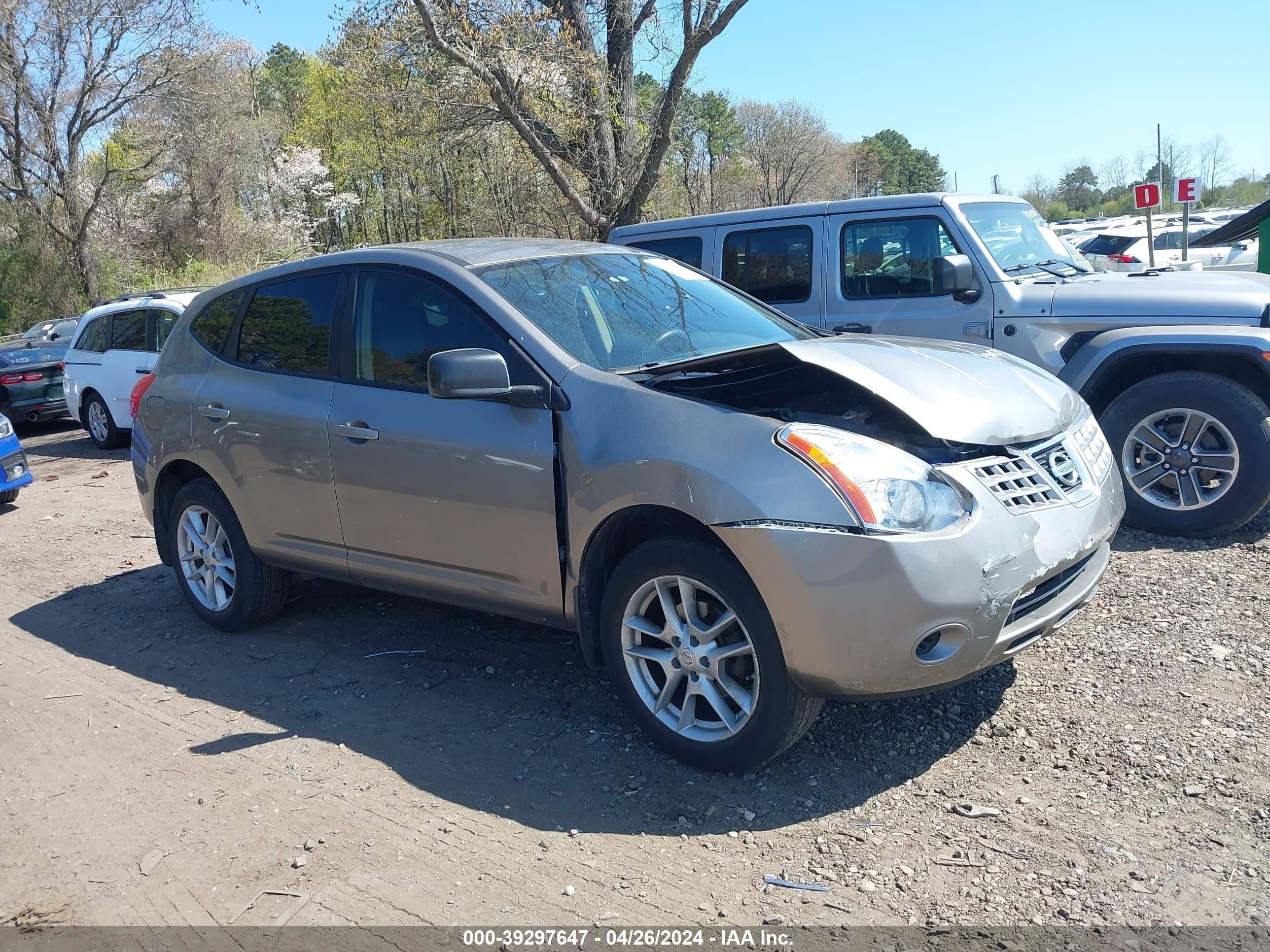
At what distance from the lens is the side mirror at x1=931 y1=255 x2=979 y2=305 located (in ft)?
21.3

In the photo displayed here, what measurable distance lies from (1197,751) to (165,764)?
3870mm

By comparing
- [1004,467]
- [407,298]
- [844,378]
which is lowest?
[1004,467]

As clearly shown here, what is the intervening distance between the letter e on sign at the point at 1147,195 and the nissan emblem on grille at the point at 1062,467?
36.4ft

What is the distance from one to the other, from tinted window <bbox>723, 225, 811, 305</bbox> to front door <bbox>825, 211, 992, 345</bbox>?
21cm

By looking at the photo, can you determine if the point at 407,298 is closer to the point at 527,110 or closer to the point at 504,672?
the point at 504,672

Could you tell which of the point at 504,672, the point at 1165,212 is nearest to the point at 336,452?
the point at 504,672

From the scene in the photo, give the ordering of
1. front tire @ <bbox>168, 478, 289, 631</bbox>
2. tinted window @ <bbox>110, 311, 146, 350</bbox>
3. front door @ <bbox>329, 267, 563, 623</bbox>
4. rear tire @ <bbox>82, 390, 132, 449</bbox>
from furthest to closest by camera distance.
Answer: rear tire @ <bbox>82, 390, 132, 449</bbox> → tinted window @ <bbox>110, 311, 146, 350</bbox> → front tire @ <bbox>168, 478, 289, 631</bbox> → front door @ <bbox>329, 267, 563, 623</bbox>

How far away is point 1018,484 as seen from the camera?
139 inches

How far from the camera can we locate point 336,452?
4.61m

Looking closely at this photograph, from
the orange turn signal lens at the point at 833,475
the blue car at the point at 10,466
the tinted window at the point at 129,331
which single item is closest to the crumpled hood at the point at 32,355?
the tinted window at the point at 129,331

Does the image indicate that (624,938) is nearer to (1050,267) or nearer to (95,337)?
(1050,267)

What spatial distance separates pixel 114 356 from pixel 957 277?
1012 centimetres

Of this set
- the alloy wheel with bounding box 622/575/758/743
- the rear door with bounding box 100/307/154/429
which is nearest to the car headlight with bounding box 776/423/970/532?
the alloy wheel with bounding box 622/575/758/743

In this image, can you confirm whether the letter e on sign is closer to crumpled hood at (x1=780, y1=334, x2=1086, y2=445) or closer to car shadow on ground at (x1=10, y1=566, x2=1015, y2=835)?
crumpled hood at (x1=780, y1=334, x2=1086, y2=445)
